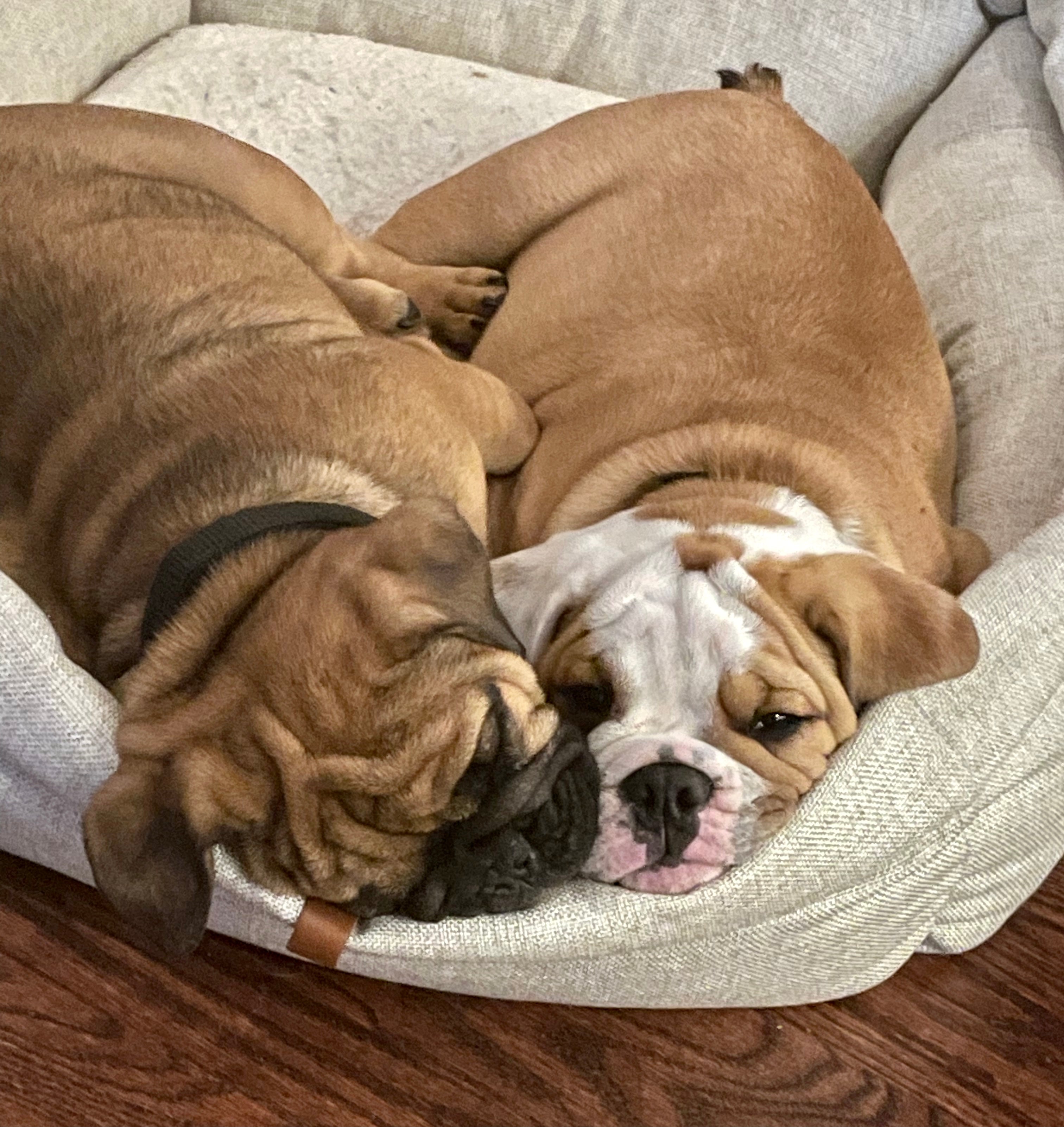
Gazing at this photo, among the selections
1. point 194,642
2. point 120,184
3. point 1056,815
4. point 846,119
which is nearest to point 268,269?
point 120,184

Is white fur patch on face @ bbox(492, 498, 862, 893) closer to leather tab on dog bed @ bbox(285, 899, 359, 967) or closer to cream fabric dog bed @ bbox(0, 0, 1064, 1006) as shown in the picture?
cream fabric dog bed @ bbox(0, 0, 1064, 1006)

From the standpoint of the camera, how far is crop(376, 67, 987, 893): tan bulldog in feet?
5.17

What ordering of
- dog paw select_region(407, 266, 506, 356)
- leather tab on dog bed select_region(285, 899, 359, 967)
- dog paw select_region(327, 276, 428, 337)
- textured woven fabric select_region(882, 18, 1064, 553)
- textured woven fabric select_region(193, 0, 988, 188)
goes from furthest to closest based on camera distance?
textured woven fabric select_region(193, 0, 988, 188) → dog paw select_region(407, 266, 506, 356) → dog paw select_region(327, 276, 428, 337) → textured woven fabric select_region(882, 18, 1064, 553) → leather tab on dog bed select_region(285, 899, 359, 967)

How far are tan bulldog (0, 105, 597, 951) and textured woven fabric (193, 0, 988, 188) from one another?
3.85 feet

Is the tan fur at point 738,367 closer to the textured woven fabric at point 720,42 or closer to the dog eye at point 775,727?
the dog eye at point 775,727

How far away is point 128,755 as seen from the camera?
1.47 m

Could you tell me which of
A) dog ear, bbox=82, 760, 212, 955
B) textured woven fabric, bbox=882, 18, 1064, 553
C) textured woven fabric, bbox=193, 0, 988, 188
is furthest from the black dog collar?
textured woven fabric, bbox=193, 0, 988, 188

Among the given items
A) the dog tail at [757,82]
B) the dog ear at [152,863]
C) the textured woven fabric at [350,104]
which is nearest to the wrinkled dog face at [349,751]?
the dog ear at [152,863]

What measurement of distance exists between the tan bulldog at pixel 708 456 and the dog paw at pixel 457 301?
3.1 inches

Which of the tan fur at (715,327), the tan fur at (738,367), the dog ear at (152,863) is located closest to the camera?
the dog ear at (152,863)

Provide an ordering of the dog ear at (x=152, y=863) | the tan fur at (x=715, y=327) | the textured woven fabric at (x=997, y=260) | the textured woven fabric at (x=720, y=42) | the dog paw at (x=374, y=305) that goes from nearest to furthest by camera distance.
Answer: the dog ear at (x=152, y=863), the tan fur at (x=715, y=327), the textured woven fabric at (x=997, y=260), the dog paw at (x=374, y=305), the textured woven fabric at (x=720, y=42)

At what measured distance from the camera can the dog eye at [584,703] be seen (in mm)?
1676

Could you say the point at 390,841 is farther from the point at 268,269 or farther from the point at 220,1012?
the point at 268,269

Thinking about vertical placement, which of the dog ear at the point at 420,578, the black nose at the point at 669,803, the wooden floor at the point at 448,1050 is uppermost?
the dog ear at the point at 420,578
